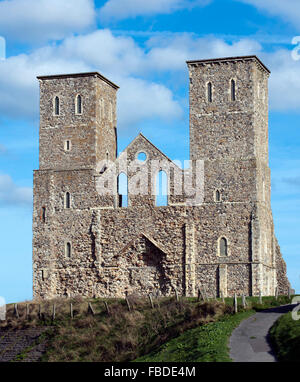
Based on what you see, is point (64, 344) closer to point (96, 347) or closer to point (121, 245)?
point (96, 347)

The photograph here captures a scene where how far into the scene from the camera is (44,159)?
62969 mm

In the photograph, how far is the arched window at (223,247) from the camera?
2303 inches

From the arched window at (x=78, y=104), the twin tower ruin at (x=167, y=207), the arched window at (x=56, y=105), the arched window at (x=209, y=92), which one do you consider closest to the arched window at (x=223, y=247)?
the twin tower ruin at (x=167, y=207)

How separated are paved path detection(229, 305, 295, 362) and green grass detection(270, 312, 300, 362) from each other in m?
0.31

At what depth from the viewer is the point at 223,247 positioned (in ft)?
192

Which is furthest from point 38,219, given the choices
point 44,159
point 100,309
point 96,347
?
point 96,347

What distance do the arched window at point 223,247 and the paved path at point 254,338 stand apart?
9.81 meters

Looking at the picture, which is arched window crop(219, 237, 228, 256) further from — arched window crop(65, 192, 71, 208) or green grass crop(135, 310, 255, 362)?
green grass crop(135, 310, 255, 362)

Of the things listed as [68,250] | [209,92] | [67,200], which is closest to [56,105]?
[67,200]

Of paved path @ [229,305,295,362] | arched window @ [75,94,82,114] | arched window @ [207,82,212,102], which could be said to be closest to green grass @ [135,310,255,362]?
paved path @ [229,305,295,362]

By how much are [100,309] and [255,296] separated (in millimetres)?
8857

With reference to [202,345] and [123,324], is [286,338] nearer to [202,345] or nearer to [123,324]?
[202,345]

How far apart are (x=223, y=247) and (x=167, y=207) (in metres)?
4.22

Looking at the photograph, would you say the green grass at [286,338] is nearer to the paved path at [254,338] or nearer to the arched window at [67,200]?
the paved path at [254,338]
